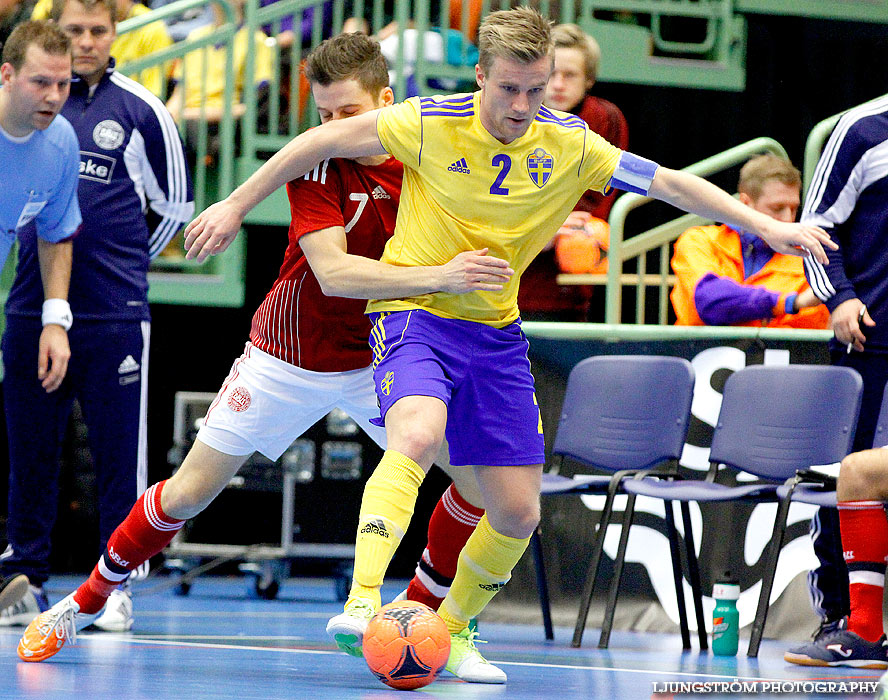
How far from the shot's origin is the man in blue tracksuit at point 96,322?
581cm

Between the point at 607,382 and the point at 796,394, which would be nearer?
the point at 796,394

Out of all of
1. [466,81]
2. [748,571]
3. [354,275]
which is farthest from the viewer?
[466,81]

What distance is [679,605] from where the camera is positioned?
19.2 ft

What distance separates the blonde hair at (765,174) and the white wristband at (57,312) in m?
3.27

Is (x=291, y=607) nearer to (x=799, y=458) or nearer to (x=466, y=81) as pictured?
(x=799, y=458)

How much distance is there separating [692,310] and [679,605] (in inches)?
67.6

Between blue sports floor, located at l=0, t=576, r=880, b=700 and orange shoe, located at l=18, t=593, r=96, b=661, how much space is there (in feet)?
0.15

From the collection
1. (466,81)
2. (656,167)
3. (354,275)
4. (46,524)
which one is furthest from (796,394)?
(466,81)

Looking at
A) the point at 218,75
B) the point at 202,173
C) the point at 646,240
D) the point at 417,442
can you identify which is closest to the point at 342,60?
the point at 417,442

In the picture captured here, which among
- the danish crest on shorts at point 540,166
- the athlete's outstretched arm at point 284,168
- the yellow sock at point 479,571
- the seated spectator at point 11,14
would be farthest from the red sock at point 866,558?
the seated spectator at point 11,14

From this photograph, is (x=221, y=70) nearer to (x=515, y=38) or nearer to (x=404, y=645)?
(x=515, y=38)

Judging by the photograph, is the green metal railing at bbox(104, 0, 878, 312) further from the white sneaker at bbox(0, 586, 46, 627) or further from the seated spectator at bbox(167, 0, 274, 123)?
the white sneaker at bbox(0, 586, 46, 627)

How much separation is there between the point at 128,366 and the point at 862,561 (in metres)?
3.01

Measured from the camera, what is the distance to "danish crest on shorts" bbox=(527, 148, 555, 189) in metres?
4.15
